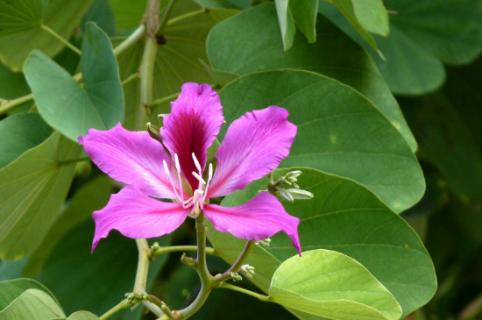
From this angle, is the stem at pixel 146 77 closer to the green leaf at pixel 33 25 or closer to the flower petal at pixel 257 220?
the green leaf at pixel 33 25

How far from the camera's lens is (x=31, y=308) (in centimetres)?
76

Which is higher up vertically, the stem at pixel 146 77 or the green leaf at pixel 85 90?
the green leaf at pixel 85 90

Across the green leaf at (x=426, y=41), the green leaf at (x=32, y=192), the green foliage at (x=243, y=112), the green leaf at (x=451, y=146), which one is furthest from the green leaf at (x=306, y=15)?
the green leaf at (x=451, y=146)

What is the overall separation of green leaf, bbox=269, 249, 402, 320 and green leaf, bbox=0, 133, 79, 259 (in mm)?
342

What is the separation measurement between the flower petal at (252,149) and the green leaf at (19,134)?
0.34m

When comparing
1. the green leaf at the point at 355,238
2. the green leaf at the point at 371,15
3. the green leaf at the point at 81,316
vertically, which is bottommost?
the green leaf at the point at 355,238

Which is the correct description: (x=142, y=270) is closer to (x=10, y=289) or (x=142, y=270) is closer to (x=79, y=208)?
(x=10, y=289)

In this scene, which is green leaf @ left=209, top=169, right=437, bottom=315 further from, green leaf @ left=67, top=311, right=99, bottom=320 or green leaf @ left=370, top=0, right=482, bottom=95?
green leaf @ left=370, top=0, right=482, bottom=95

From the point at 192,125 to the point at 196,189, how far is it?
5 centimetres

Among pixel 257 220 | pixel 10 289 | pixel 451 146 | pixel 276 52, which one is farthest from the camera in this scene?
pixel 451 146

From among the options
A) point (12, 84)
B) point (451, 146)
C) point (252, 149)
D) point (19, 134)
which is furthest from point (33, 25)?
point (451, 146)

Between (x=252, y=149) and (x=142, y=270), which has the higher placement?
(x=252, y=149)

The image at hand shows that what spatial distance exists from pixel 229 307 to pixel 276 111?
843mm

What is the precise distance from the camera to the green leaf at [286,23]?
912mm
